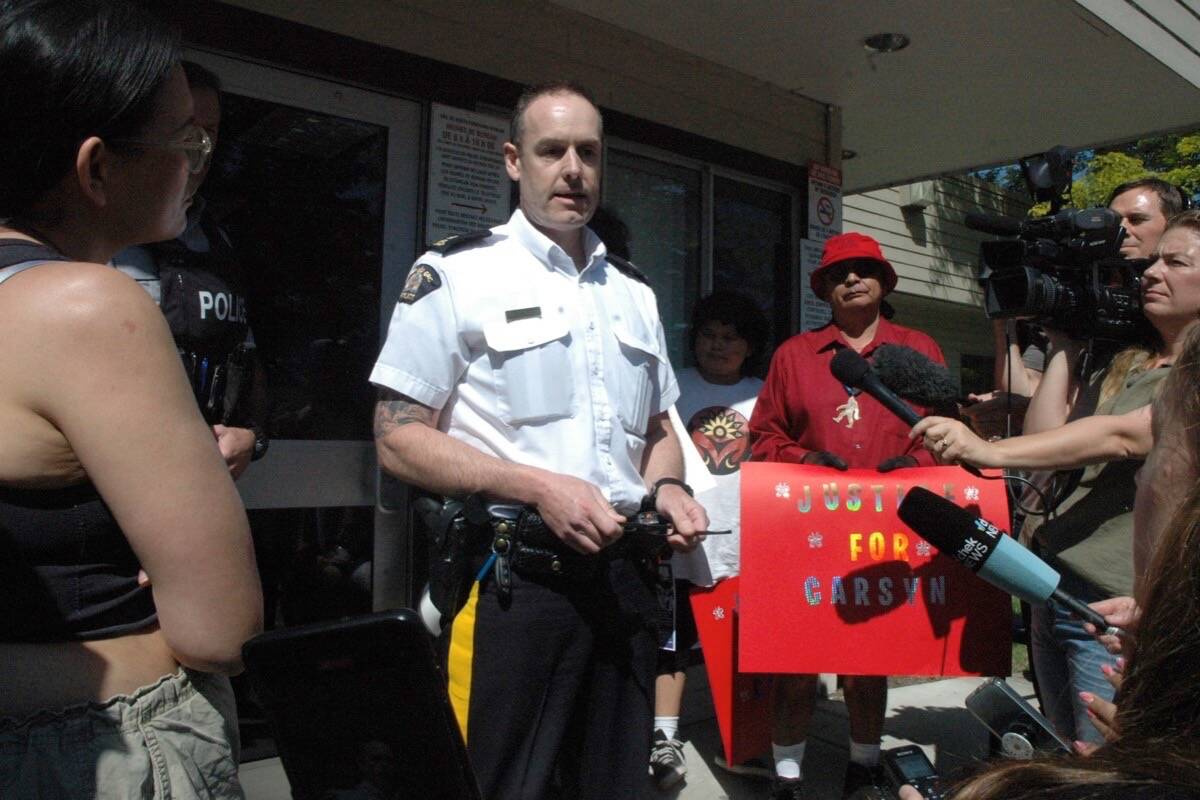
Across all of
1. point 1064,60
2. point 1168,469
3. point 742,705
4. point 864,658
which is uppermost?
point 1064,60

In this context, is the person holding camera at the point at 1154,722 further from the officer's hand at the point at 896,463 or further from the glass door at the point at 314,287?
the glass door at the point at 314,287

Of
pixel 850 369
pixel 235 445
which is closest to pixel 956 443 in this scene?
pixel 850 369

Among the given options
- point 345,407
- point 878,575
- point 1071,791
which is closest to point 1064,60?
point 878,575

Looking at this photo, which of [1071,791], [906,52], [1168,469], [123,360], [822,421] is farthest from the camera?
[906,52]

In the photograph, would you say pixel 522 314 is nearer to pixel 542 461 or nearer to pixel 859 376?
pixel 542 461

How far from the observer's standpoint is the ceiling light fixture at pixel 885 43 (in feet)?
15.1

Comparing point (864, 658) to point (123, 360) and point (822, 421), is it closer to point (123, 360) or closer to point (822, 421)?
point (822, 421)

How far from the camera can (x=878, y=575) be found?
125 inches

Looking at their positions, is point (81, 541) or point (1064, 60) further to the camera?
point (1064, 60)

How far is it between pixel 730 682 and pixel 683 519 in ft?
5.56

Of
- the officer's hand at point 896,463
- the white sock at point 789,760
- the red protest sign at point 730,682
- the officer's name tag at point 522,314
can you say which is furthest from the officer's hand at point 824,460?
the officer's name tag at point 522,314

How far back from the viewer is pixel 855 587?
3.16m

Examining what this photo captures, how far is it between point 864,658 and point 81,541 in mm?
2634

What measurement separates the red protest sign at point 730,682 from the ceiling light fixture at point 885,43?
9.25 feet
